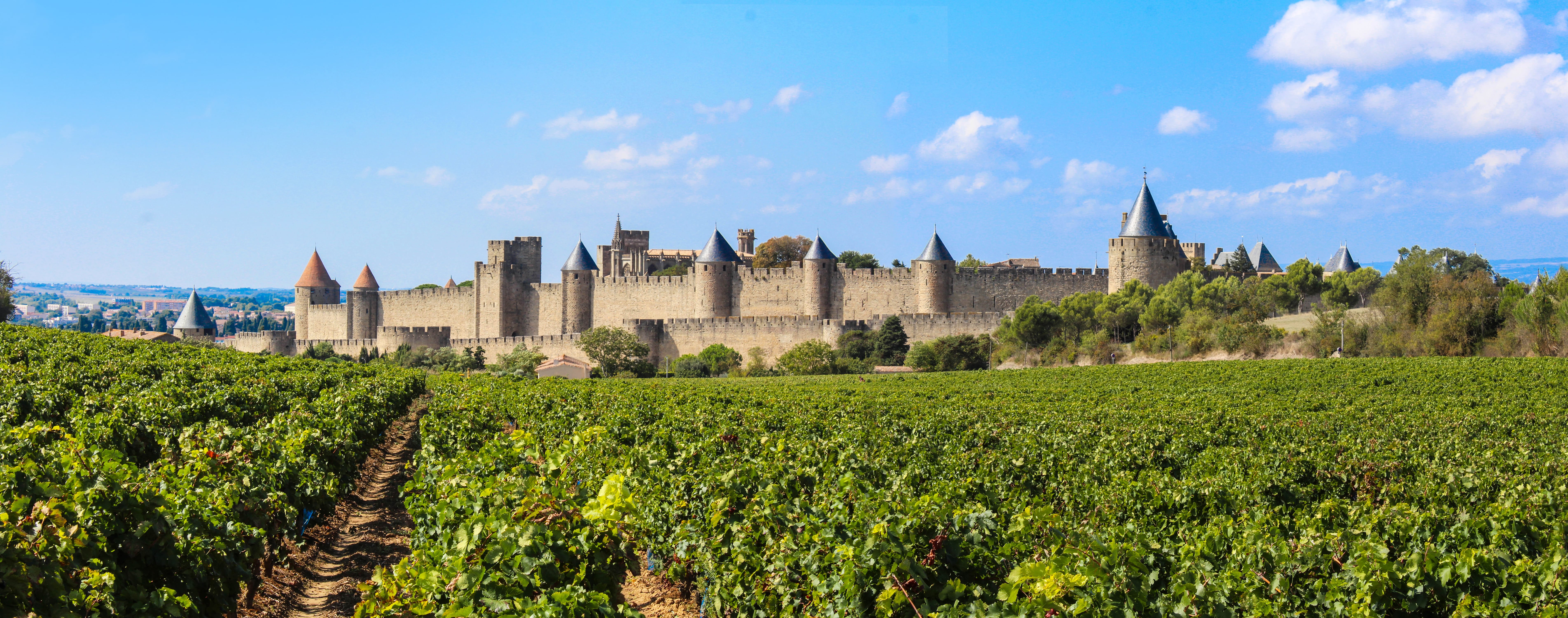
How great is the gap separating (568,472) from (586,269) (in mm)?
39341

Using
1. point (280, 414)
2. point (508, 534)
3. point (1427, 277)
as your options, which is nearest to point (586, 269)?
point (1427, 277)

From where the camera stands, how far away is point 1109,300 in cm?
3819

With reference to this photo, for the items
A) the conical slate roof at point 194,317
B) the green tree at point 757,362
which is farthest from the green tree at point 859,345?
the conical slate roof at point 194,317

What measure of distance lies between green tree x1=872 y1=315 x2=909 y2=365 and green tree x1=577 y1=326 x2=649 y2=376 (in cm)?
831

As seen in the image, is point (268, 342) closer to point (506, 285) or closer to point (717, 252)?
point (506, 285)

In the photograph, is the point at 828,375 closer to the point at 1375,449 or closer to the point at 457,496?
the point at 1375,449

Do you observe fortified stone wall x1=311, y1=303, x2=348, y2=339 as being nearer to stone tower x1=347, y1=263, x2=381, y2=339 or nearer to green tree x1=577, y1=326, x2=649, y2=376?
stone tower x1=347, y1=263, x2=381, y2=339

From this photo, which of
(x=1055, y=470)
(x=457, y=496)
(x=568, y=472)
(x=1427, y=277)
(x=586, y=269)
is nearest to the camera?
(x=457, y=496)

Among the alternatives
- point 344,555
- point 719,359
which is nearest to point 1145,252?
point 719,359

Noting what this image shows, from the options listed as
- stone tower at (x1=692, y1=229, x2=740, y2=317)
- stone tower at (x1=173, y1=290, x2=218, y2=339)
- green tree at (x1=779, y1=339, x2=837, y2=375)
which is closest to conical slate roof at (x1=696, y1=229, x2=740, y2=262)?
stone tower at (x1=692, y1=229, x2=740, y2=317)

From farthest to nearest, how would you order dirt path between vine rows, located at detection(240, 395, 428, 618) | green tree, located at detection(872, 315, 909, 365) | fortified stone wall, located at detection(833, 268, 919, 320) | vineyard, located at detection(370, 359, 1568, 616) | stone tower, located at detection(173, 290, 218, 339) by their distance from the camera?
stone tower, located at detection(173, 290, 218, 339) → fortified stone wall, located at detection(833, 268, 919, 320) → green tree, located at detection(872, 315, 909, 365) → dirt path between vine rows, located at detection(240, 395, 428, 618) → vineyard, located at detection(370, 359, 1568, 616)

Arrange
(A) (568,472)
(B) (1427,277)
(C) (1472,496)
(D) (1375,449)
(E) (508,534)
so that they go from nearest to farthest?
(E) (508,534) → (A) (568,472) → (C) (1472,496) → (D) (1375,449) → (B) (1427,277)

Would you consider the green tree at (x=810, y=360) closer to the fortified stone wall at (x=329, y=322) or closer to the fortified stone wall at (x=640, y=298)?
the fortified stone wall at (x=640, y=298)

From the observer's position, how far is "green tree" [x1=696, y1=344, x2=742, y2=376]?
1522 inches
